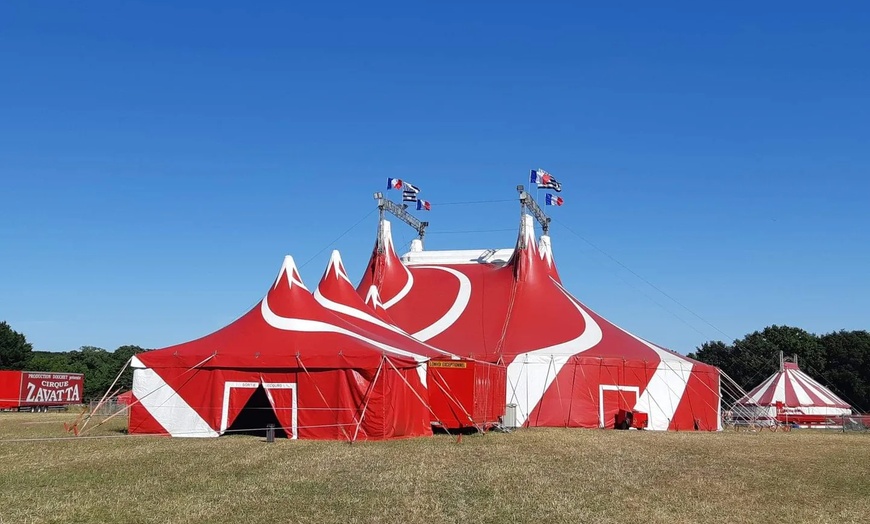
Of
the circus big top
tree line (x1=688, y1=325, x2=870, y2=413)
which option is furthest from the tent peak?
tree line (x1=688, y1=325, x2=870, y2=413)

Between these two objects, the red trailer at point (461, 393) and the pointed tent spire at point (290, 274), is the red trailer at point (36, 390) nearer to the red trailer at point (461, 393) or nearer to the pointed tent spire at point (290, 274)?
the pointed tent spire at point (290, 274)

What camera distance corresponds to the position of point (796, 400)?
109 ft

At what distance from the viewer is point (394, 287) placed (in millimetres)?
25547

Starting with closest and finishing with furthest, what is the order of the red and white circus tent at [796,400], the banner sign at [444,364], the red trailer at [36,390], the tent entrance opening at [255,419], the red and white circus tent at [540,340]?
the tent entrance opening at [255,419] < the banner sign at [444,364] < the red and white circus tent at [540,340] < the red and white circus tent at [796,400] < the red trailer at [36,390]

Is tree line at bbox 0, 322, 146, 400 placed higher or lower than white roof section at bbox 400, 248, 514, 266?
lower

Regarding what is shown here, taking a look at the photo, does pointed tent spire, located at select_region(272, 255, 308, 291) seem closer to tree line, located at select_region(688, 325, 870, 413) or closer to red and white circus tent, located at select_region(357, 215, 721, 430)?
red and white circus tent, located at select_region(357, 215, 721, 430)

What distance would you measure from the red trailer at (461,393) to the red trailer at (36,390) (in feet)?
75.4

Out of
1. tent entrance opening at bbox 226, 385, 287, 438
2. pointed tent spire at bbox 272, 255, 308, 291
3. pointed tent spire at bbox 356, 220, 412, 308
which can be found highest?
pointed tent spire at bbox 356, 220, 412, 308

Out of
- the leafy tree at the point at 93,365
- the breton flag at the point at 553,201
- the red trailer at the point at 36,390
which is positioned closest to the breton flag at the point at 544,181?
the breton flag at the point at 553,201

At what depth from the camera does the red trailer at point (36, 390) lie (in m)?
32.9

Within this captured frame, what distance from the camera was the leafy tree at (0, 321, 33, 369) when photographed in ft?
178

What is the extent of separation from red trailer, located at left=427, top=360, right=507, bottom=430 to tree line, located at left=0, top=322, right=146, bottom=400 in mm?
34867

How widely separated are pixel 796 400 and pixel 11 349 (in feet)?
158

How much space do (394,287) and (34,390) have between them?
60.0 feet
